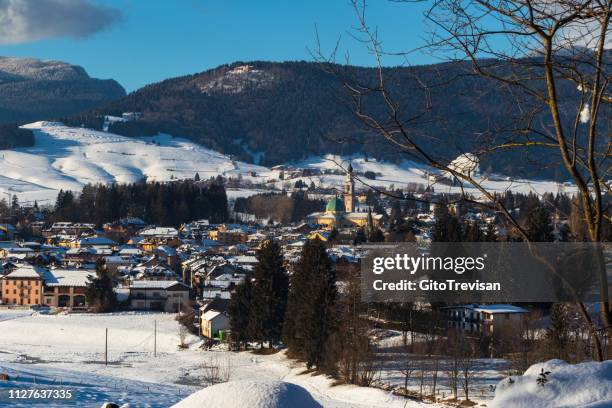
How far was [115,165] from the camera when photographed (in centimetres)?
13838

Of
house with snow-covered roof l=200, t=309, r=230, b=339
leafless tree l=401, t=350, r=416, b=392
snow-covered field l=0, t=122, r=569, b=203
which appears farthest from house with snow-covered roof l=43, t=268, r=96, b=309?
snow-covered field l=0, t=122, r=569, b=203

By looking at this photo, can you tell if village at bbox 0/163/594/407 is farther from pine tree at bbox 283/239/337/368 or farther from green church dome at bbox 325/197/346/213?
green church dome at bbox 325/197/346/213

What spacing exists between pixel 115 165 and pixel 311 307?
4736 inches

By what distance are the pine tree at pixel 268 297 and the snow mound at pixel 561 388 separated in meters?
23.2

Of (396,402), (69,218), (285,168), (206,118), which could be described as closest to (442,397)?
(396,402)

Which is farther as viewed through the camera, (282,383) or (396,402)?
(396,402)

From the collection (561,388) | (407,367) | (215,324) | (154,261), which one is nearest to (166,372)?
(407,367)

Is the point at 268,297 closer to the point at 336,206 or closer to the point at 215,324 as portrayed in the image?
the point at 215,324

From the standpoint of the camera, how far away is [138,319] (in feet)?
107

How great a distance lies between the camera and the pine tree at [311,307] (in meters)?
21.6

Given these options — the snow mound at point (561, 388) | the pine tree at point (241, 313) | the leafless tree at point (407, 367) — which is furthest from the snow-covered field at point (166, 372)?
the pine tree at point (241, 313)

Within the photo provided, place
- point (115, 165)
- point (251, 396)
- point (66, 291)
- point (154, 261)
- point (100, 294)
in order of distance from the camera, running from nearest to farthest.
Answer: point (251, 396)
point (100, 294)
point (66, 291)
point (154, 261)
point (115, 165)

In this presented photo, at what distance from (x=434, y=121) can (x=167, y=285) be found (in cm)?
3598

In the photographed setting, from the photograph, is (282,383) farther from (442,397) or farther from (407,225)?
(407,225)
